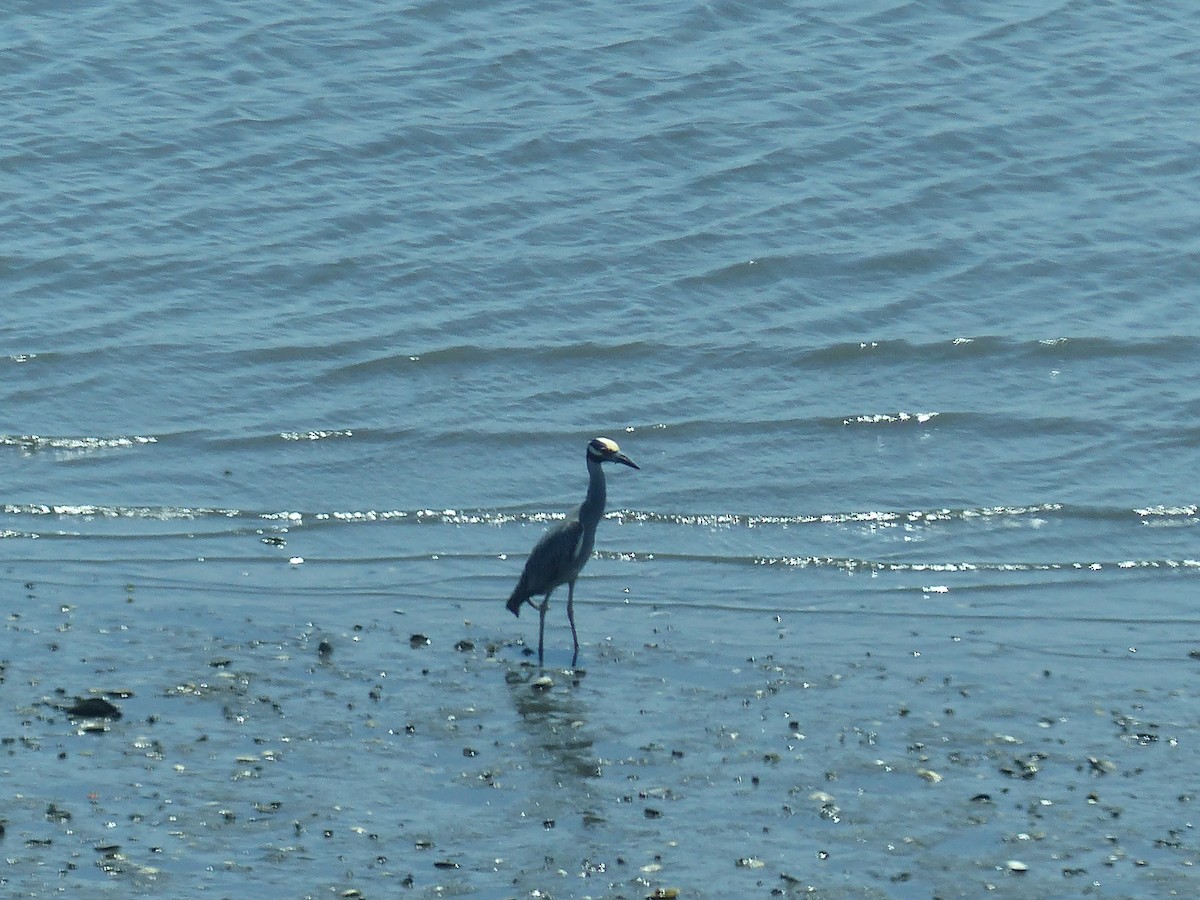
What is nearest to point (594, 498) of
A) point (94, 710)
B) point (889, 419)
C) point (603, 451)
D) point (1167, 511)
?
point (603, 451)

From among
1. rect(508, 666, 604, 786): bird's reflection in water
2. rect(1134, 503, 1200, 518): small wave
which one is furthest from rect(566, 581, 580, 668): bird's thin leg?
rect(1134, 503, 1200, 518): small wave

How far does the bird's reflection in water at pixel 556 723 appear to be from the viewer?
11.2 metres

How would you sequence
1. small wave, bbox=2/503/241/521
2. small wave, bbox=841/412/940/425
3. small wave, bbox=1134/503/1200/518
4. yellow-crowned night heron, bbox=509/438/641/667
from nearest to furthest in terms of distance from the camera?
yellow-crowned night heron, bbox=509/438/641/667
small wave, bbox=2/503/241/521
small wave, bbox=1134/503/1200/518
small wave, bbox=841/412/940/425

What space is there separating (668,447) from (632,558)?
2858 mm

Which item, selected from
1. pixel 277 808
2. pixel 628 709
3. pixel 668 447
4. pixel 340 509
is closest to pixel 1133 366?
pixel 668 447

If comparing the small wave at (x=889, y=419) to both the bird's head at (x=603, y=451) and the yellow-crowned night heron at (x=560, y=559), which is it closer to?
the bird's head at (x=603, y=451)

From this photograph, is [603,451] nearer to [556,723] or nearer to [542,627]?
[542,627]

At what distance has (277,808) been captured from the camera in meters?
10.4

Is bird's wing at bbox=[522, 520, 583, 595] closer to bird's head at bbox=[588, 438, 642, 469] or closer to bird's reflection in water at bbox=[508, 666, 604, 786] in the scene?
bird's head at bbox=[588, 438, 642, 469]

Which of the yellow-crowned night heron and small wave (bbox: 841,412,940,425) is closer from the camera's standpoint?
the yellow-crowned night heron

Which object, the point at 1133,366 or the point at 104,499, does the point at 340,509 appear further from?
the point at 1133,366

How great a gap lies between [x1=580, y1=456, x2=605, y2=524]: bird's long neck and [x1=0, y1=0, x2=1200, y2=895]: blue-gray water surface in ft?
2.60

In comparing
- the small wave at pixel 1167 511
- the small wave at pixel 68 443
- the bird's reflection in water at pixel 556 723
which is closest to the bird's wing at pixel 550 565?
the bird's reflection in water at pixel 556 723

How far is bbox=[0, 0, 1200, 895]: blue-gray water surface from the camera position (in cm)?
1506
